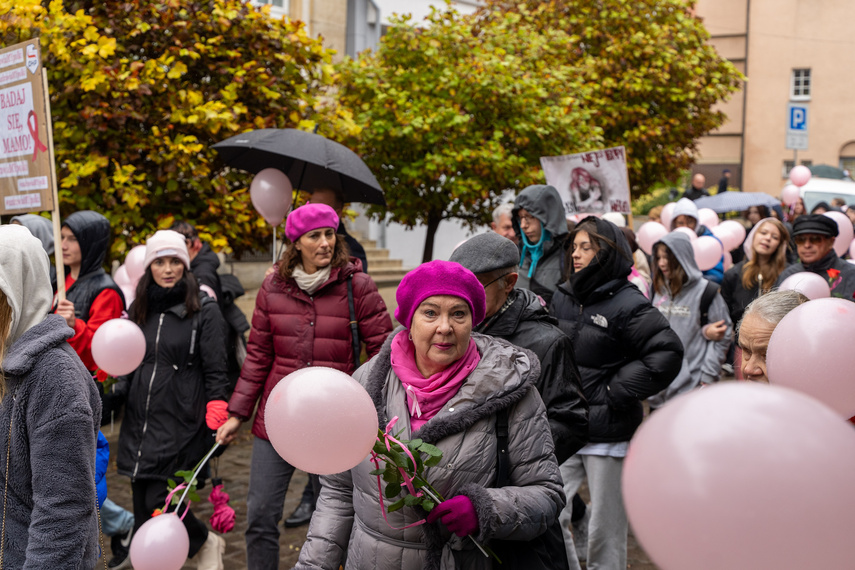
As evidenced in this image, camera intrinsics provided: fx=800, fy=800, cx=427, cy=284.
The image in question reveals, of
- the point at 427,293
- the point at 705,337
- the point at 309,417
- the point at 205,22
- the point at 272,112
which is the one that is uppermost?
the point at 205,22

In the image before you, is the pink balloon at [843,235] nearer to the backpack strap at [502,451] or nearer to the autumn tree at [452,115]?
the autumn tree at [452,115]

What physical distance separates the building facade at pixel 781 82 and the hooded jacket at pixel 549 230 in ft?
102

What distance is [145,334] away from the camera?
4820mm

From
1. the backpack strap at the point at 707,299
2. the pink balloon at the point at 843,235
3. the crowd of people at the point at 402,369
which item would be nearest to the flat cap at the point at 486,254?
the crowd of people at the point at 402,369

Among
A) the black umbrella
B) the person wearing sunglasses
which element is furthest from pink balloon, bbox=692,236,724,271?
the black umbrella

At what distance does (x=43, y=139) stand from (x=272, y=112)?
3.44 metres

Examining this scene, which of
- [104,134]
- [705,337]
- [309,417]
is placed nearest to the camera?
[309,417]

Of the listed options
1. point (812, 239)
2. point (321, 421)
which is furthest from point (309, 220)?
point (812, 239)

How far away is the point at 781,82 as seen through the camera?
3497 cm

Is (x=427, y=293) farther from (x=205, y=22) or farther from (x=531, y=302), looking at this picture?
(x=205, y=22)

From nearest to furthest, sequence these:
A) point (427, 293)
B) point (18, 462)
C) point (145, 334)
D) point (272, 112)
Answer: point (18, 462), point (427, 293), point (145, 334), point (272, 112)

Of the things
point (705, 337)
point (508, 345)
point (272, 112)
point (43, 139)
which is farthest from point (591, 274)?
point (272, 112)

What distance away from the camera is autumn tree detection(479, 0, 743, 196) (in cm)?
1550

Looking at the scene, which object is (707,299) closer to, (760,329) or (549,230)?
(549,230)
